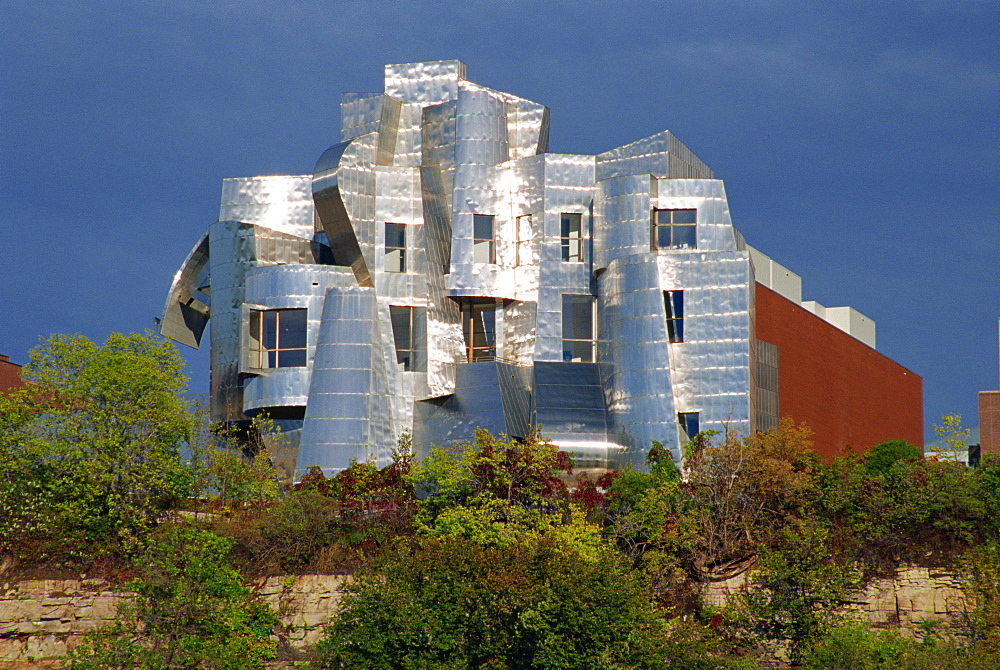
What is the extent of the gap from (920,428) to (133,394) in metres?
47.5

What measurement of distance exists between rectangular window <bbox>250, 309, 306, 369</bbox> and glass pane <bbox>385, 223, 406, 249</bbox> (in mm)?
4731

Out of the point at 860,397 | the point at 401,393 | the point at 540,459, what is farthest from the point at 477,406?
Answer: the point at 860,397

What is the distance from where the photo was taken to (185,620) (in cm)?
3738

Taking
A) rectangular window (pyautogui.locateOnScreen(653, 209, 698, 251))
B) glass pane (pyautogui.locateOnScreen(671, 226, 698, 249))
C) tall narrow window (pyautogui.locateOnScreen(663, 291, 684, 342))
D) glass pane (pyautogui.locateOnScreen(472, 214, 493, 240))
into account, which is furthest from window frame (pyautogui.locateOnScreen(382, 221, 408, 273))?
tall narrow window (pyautogui.locateOnScreen(663, 291, 684, 342))

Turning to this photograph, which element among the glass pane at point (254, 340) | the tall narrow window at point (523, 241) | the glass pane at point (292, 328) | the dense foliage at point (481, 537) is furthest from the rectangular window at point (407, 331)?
the dense foliage at point (481, 537)

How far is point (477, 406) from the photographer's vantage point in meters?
50.9

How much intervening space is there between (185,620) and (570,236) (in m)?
23.0

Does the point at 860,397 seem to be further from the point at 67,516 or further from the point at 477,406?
the point at 67,516

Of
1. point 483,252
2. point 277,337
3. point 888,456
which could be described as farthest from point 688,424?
point 277,337

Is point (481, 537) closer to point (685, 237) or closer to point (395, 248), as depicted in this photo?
point (685, 237)

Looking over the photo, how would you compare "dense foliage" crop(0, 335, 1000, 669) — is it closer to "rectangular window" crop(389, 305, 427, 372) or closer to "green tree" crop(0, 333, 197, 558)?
"green tree" crop(0, 333, 197, 558)

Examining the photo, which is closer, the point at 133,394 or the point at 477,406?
the point at 133,394

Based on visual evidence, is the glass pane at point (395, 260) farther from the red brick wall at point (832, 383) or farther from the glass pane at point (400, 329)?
the red brick wall at point (832, 383)

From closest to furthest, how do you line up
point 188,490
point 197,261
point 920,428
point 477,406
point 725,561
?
1. point 725,561
2. point 188,490
3. point 477,406
4. point 197,261
5. point 920,428
